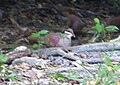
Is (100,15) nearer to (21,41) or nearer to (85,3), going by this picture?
(85,3)

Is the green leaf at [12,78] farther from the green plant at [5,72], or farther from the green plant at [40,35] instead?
the green plant at [40,35]

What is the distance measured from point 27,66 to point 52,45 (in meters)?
1.41

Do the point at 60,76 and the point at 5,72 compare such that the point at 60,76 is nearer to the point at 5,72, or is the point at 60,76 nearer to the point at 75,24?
the point at 5,72

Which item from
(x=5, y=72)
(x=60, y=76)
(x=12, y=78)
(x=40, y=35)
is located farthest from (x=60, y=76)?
(x=40, y=35)

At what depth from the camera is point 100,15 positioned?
8.99 meters

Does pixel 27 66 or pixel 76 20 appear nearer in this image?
pixel 27 66

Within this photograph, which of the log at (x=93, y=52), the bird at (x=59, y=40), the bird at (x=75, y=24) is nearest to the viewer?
the log at (x=93, y=52)

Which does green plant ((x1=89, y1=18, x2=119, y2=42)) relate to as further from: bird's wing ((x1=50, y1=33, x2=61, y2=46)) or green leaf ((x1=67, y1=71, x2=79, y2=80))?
green leaf ((x1=67, y1=71, x2=79, y2=80))

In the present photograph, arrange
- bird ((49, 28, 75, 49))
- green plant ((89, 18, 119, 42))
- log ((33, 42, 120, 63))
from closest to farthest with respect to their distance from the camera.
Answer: log ((33, 42, 120, 63)) < green plant ((89, 18, 119, 42)) < bird ((49, 28, 75, 49))

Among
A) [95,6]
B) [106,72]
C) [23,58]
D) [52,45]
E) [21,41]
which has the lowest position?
[95,6]

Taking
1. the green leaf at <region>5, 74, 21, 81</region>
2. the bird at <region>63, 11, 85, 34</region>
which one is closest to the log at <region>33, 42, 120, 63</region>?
the green leaf at <region>5, 74, 21, 81</region>

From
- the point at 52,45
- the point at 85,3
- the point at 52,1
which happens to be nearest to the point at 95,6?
the point at 85,3

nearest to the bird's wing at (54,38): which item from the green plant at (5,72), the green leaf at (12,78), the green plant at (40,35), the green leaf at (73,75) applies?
the green plant at (40,35)

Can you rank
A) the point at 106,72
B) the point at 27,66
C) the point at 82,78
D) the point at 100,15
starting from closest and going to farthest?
the point at 106,72 < the point at 82,78 < the point at 27,66 < the point at 100,15
